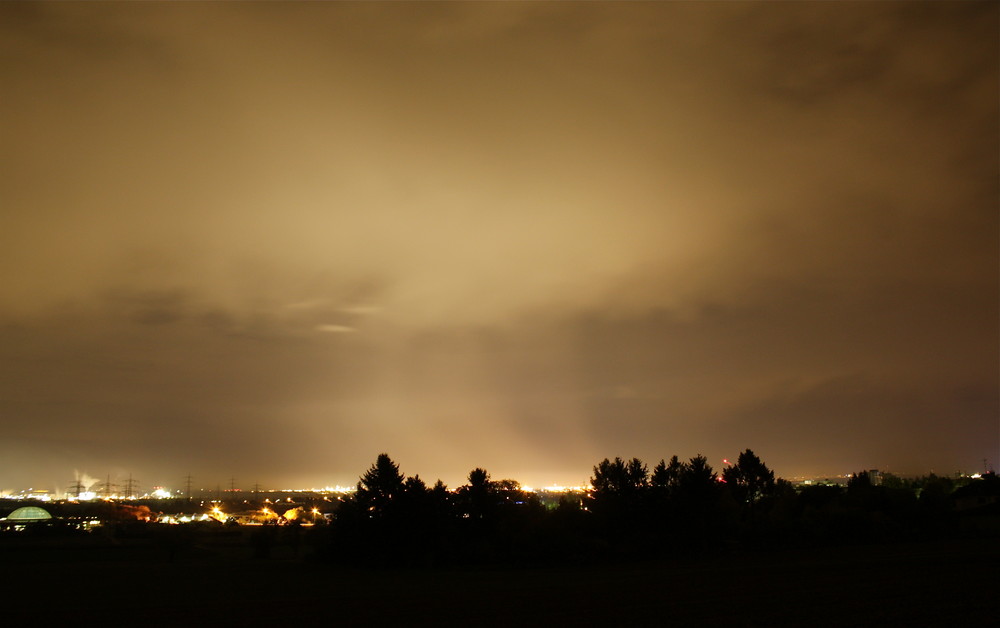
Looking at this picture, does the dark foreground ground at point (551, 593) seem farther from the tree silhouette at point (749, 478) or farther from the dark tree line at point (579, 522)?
the tree silhouette at point (749, 478)

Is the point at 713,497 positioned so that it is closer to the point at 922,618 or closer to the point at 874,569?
the point at 874,569

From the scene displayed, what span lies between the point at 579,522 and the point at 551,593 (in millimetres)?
33238

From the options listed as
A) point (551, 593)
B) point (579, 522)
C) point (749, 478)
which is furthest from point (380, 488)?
point (749, 478)

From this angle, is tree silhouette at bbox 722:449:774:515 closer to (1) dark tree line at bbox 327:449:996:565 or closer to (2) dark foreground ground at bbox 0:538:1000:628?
(1) dark tree line at bbox 327:449:996:565

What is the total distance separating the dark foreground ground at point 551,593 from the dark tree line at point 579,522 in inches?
163

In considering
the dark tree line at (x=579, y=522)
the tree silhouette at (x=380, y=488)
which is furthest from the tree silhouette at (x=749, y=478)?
the tree silhouette at (x=380, y=488)

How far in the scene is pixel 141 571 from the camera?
5409 cm

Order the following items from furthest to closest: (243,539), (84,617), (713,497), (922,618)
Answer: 1. (243,539)
2. (713,497)
3. (84,617)
4. (922,618)

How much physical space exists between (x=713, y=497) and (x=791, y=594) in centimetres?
3823

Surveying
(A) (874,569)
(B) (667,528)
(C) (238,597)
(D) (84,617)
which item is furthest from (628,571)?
(D) (84,617)

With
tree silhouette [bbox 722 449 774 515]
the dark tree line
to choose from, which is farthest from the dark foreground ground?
tree silhouette [bbox 722 449 774 515]

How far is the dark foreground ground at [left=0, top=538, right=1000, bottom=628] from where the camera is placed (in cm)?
2673

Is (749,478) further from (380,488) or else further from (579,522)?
(380,488)

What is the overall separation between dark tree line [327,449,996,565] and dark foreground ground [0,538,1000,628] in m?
4.14
